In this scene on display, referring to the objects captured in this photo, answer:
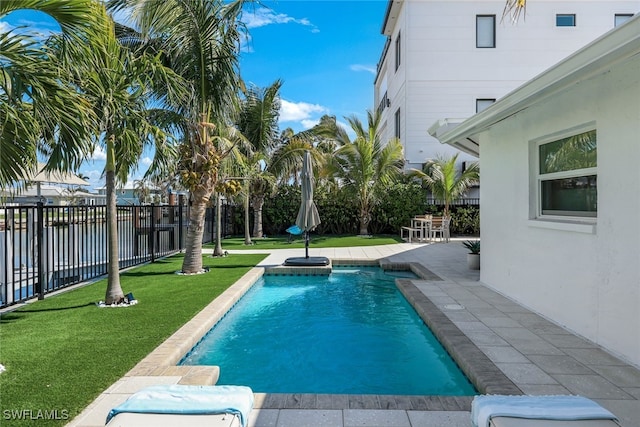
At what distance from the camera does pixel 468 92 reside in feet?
62.6

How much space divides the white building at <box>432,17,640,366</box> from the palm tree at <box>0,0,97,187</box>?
4.83 m

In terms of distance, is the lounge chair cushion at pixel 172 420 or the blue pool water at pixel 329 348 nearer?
the lounge chair cushion at pixel 172 420

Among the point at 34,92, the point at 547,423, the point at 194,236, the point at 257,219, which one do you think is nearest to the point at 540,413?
the point at 547,423

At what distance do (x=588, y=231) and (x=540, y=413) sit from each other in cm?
329

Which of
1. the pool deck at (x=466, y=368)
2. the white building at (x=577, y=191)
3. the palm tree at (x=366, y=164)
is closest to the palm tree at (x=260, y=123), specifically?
the palm tree at (x=366, y=164)

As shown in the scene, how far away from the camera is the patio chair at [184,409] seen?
7.11 ft


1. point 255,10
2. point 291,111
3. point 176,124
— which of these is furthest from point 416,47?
point 176,124

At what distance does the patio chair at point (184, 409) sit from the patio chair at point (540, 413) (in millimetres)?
1404

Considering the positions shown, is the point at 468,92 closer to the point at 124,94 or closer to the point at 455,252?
the point at 455,252

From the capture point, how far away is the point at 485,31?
18938 mm

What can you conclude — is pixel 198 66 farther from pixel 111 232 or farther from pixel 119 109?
pixel 111 232

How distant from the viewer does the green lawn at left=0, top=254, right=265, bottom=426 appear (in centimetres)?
335

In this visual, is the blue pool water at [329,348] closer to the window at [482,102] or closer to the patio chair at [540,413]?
the patio chair at [540,413]

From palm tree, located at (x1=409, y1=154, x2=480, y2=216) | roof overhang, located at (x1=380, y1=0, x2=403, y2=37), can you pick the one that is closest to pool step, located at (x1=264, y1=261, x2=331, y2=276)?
palm tree, located at (x1=409, y1=154, x2=480, y2=216)
